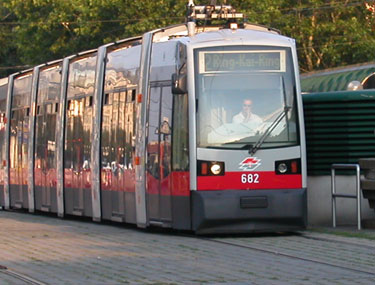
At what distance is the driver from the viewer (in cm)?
1560

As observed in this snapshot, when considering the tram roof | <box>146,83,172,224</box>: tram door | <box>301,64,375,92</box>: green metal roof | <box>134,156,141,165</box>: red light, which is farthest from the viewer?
<box>301,64,375,92</box>: green metal roof

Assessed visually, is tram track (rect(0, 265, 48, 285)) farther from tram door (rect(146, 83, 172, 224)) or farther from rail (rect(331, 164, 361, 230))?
rail (rect(331, 164, 361, 230))

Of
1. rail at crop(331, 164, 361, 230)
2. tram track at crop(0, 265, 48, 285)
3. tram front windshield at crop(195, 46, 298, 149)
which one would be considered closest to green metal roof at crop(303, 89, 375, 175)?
rail at crop(331, 164, 361, 230)

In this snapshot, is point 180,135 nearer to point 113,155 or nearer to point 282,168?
point 282,168

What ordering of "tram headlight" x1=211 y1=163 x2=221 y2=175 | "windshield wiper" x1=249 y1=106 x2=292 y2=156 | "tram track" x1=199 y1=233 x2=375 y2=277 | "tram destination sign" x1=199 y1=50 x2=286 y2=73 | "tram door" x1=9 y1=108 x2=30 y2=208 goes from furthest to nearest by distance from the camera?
"tram door" x1=9 y1=108 x2=30 y2=208 → "tram destination sign" x1=199 y1=50 x2=286 y2=73 → "windshield wiper" x1=249 y1=106 x2=292 y2=156 → "tram headlight" x1=211 y1=163 x2=221 y2=175 → "tram track" x1=199 y1=233 x2=375 y2=277

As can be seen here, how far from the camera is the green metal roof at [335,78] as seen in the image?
89.6 feet

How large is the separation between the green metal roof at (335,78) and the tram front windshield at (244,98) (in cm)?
1085

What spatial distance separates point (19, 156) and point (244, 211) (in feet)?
35.5

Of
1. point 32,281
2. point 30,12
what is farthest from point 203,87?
point 30,12

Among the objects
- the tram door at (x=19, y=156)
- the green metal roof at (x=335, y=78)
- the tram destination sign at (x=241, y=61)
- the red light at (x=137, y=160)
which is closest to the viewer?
the tram destination sign at (x=241, y=61)

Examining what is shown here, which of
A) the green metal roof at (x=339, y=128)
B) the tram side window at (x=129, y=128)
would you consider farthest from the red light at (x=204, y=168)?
the green metal roof at (x=339, y=128)

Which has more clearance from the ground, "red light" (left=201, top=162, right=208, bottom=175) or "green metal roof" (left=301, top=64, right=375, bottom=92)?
"green metal roof" (left=301, top=64, right=375, bottom=92)

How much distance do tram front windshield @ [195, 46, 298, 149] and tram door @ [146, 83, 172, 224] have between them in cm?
79

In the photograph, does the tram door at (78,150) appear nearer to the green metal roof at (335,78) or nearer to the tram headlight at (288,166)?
the tram headlight at (288,166)
